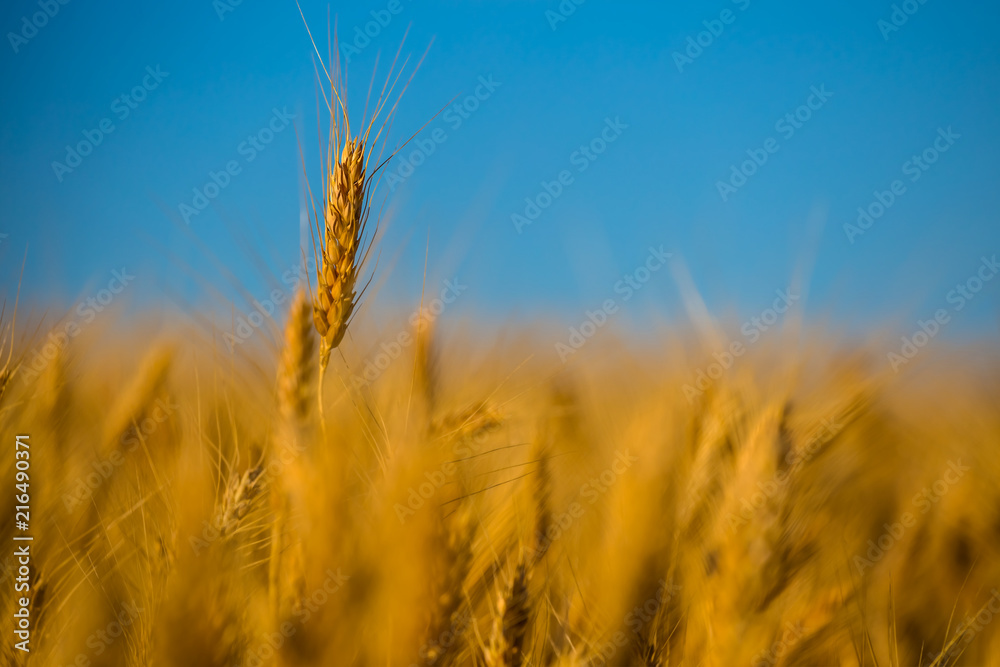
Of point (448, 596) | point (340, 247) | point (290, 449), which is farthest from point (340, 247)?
point (448, 596)

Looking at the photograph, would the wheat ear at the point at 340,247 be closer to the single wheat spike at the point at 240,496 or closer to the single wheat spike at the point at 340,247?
the single wheat spike at the point at 340,247

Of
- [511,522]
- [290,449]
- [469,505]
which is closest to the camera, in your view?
[290,449]

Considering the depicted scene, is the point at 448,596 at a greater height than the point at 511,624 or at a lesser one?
greater

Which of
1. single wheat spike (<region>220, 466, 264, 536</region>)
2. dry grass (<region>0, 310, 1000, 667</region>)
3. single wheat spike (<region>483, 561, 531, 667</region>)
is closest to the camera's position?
dry grass (<region>0, 310, 1000, 667</region>)

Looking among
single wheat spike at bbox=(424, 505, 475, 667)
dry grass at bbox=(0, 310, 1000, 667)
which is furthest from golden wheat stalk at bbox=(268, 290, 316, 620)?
single wheat spike at bbox=(424, 505, 475, 667)

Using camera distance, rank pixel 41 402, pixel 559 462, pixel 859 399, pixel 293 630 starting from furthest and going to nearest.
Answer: pixel 559 462, pixel 41 402, pixel 859 399, pixel 293 630

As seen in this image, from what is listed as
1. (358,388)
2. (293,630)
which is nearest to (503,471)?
(358,388)

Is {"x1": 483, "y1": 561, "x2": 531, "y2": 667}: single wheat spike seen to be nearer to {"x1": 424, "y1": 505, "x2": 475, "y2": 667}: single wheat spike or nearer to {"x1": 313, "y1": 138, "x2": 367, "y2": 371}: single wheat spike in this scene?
{"x1": 424, "y1": 505, "x2": 475, "y2": 667}: single wheat spike

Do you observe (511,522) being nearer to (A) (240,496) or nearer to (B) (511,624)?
(B) (511,624)

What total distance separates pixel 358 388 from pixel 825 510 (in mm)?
964

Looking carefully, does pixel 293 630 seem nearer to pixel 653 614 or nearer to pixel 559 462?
pixel 653 614

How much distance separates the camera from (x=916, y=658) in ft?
4.39

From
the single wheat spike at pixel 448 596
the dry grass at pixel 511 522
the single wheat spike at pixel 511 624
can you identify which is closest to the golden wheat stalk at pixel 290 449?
the dry grass at pixel 511 522

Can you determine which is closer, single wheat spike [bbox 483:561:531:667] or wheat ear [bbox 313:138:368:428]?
single wheat spike [bbox 483:561:531:667]
